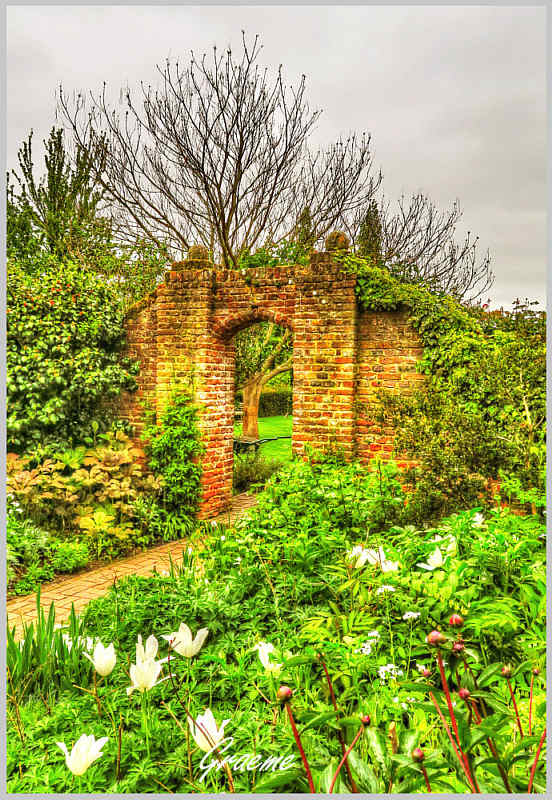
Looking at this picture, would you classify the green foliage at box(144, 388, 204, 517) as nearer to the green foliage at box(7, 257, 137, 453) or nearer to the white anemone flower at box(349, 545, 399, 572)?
the green foliage at box(7, 257, 137, 453)

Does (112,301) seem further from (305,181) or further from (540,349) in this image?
(305,181)

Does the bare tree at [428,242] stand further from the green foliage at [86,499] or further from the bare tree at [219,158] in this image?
the green foliage at [86,499]

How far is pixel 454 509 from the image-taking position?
4.51 m

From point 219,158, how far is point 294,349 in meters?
6.22

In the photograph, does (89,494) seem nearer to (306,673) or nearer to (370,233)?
(306,673)

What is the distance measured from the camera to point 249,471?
9.50 m

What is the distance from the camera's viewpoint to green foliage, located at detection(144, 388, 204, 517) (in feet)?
22.3

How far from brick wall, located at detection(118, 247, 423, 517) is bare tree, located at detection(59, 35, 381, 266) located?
457 centimetres

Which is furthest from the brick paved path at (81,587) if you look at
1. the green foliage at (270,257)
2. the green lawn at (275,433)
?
the green foliage at (270,257)

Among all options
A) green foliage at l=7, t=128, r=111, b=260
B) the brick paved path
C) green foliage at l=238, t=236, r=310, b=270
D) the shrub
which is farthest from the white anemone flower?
green foliage at l=7, t=128, r=111, b=260

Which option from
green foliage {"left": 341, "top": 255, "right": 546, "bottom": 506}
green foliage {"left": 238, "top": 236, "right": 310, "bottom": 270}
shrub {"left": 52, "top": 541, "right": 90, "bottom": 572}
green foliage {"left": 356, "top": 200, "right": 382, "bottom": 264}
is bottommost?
shrub {"left": 52, "top": 541, "right": 90, "bottom": 572}

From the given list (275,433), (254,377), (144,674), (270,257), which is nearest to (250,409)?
(254,377)

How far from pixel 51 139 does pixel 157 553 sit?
12644mm

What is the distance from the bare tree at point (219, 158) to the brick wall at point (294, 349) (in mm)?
4573
